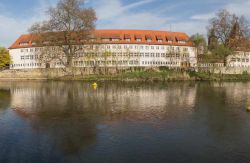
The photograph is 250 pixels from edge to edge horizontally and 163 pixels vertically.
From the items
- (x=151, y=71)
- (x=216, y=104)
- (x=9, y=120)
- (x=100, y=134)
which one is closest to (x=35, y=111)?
(x=9, y=120)

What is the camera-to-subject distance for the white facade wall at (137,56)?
277ft

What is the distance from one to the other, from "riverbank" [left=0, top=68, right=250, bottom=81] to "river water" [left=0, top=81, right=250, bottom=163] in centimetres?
3818

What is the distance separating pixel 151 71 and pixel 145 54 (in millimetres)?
14873

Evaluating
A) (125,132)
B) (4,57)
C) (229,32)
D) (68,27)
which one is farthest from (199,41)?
(125,132)

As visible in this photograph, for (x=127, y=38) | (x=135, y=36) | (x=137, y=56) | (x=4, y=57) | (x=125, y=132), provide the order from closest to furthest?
1. (x=125, y=132)
2. (x=137, y=56)
3. (x=4, y=57)
4. (x=127, y=38)
5. (x=135, y=36)

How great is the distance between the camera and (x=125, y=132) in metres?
19.9

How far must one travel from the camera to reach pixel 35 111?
28.4 meters

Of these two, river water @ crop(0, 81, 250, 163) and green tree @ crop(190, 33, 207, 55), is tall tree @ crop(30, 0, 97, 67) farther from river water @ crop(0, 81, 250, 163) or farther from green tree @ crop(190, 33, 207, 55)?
river water @ crop(0, 81, 250, 163)

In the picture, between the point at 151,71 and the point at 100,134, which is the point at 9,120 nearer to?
the point at 100,134

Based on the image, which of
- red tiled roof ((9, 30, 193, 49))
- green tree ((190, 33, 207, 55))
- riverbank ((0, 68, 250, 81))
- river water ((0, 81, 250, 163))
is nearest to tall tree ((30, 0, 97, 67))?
riverbank ((0, 68, 250, 81))

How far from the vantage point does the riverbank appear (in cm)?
7012

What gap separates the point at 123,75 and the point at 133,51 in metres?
18.6

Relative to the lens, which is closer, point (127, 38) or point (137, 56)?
point (137, 56)

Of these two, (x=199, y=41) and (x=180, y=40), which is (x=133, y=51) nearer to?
(x=180, y=40)
